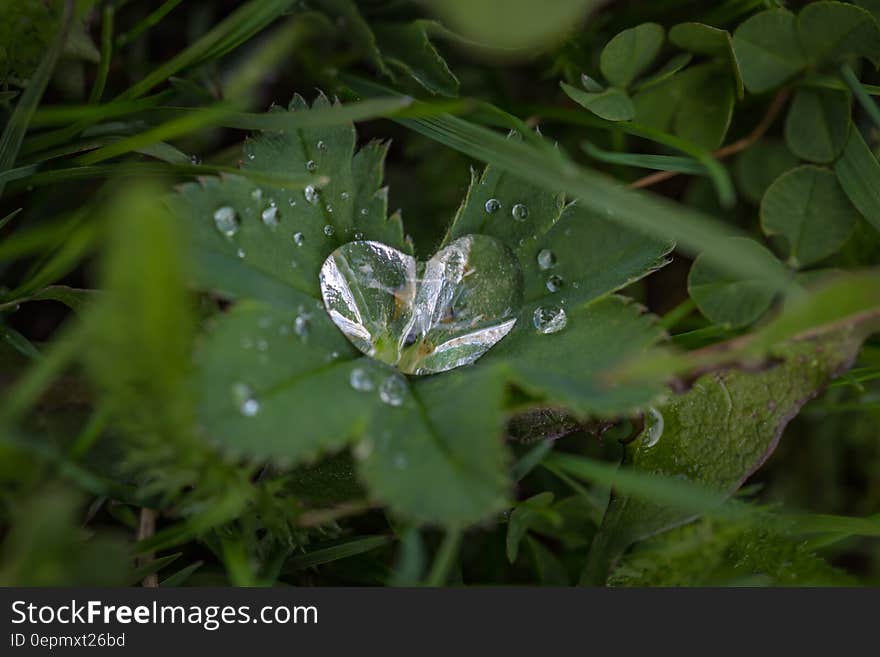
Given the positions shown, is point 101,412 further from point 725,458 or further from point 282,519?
point 725,458

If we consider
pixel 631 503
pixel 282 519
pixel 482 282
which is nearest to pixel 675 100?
pixel 482 282

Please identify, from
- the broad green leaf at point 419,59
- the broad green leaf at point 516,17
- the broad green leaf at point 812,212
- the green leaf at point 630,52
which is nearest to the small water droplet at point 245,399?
the broad green leaf at point 516,17

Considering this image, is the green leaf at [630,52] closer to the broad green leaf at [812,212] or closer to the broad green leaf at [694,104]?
the broad green leaf at [694,104]

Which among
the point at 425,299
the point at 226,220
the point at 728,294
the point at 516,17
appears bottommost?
the point at 728,294

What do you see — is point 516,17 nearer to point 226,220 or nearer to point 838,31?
point 226,220

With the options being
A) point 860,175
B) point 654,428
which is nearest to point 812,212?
point 860,175
